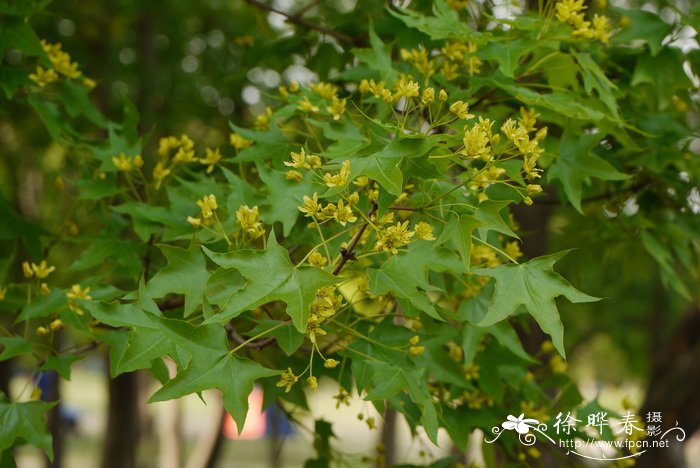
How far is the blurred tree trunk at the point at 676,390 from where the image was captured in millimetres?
5133

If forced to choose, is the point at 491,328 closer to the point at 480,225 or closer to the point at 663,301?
the point at 480,225

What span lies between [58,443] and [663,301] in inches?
267

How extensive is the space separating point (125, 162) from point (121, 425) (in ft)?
14.4

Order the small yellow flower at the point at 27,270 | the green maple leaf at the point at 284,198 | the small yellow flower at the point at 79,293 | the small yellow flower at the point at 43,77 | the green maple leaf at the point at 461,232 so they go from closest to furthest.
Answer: the green maple leaf at the point at 461,232, the green maple leaf at the point at 284,198, the small yellow flower at the point at 79,293, the small yellow flower at the point at 27,270, the small yellow flower at the point at 43,77

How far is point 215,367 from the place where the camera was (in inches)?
59.4

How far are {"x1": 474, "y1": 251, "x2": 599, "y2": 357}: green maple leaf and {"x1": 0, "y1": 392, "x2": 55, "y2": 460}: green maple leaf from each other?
115 centimetres

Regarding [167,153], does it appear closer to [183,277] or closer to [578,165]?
[183,277]

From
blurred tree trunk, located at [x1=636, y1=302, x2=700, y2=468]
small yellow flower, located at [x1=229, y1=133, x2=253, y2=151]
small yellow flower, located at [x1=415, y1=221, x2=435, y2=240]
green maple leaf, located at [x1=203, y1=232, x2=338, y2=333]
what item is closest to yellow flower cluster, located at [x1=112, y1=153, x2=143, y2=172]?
small yellow flower, located at [x1=229, y1=133, x2=253, y2=151]

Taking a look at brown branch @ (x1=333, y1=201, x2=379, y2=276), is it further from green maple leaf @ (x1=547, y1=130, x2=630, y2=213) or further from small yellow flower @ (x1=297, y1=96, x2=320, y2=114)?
green maple leaf @ (x1=547, y1=130, x2=630, y2=213)

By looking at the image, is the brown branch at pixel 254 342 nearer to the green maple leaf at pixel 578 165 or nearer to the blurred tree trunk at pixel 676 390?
the green maple leaf at pixel 578 165

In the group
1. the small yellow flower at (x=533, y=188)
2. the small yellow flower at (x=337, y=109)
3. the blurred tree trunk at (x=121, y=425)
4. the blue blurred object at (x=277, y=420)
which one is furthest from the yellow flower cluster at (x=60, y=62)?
the blurred tree trunk at (x=121, y=425)

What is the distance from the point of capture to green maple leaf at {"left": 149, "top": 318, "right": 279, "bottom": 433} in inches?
58.4

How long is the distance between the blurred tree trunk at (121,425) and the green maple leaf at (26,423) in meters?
4.10

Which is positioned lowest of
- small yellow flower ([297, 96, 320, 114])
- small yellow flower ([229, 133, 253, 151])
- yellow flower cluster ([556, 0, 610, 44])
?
small yellow flower ([229, 133, 253, 151])
